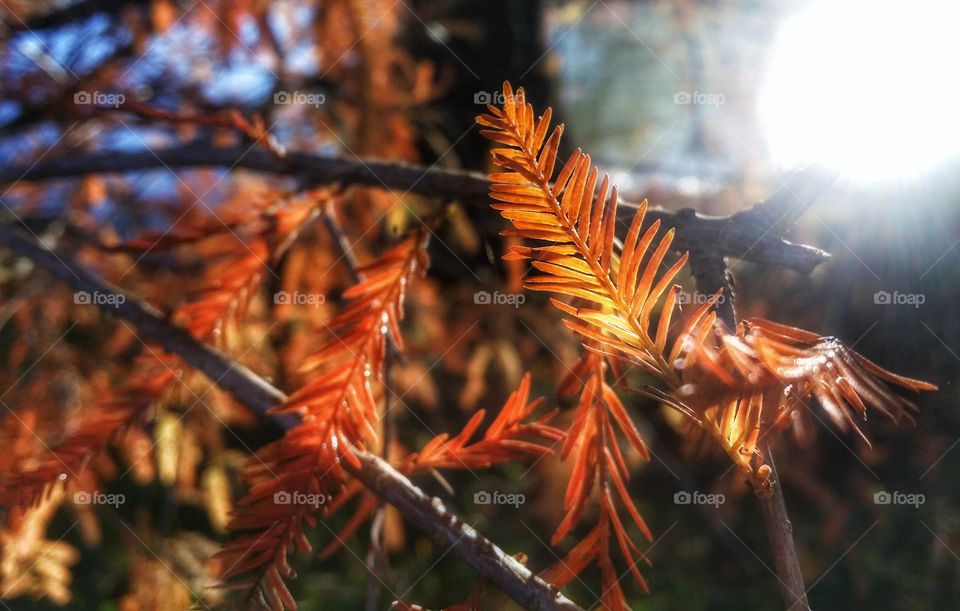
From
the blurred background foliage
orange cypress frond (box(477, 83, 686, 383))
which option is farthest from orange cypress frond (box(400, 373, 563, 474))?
the blurred background foliage

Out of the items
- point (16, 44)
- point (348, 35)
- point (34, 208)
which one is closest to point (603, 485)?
point (348, 35)

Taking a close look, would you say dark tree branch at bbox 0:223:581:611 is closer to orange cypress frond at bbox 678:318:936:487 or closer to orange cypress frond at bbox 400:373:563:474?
orange cypress frond at bbox 400:373:563:474

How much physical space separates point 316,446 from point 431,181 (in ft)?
0.90

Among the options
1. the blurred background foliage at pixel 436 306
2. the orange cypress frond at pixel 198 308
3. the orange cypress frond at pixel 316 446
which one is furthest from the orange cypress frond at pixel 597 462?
the blurred background foliage at pixel 436 306

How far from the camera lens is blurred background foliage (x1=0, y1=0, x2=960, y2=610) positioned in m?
1.30

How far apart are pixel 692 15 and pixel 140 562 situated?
2.24 meters

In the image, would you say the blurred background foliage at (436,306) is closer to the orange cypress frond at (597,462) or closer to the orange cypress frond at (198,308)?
the orange cypress frond at (198,308)

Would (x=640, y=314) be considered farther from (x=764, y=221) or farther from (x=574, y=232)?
(x=764, y=221)

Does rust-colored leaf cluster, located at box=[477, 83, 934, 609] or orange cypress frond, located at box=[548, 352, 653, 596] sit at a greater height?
rust-colored leaf cluster, located at box=[477, 83, 934, 609]

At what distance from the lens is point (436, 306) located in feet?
5.21

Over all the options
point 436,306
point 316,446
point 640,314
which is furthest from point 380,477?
point 436,306

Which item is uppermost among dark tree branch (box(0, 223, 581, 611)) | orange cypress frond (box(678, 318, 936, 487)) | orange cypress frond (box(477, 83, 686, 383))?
orange cypress frond (box(477, 83, 686, 383))

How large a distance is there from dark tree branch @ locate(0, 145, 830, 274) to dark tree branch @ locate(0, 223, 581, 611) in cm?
19

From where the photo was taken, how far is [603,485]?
51cm
